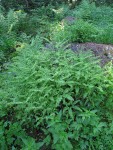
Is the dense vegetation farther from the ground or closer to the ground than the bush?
farther from the ground

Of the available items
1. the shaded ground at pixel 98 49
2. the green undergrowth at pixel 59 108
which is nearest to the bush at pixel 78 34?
the shaded ground at pixel 98 49

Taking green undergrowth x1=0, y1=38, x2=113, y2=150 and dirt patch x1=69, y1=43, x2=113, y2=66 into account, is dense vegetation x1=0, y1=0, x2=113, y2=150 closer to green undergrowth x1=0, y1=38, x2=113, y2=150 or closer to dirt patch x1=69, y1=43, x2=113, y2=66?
green undergrowth x1=0, y1=38, x2=113, y2=150

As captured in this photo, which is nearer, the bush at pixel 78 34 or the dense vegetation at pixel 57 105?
the dense vegetation at pixel 57 105

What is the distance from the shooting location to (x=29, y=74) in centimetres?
457

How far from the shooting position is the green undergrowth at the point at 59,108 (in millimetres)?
3982

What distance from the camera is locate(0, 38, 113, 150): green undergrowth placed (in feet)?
13.1

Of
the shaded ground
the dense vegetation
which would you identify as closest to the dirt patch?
the shaded ground

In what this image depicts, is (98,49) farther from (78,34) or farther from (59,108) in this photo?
(59,108)

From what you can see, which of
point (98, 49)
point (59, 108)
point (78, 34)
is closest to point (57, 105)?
point (59, 108)

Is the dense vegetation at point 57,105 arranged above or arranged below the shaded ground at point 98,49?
above

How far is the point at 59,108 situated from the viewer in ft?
13.9

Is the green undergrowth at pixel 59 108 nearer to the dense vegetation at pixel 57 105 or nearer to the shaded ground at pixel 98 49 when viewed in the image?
the dense vegetation at pixel 57 105

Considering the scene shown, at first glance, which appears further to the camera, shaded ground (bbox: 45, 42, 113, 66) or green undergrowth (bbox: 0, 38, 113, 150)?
shaded ground (bbox: 45, 42, 113, 66)

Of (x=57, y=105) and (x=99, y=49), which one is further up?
(x=57, y=105)
